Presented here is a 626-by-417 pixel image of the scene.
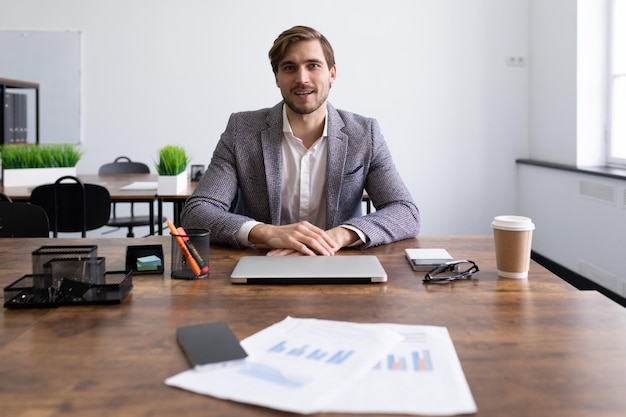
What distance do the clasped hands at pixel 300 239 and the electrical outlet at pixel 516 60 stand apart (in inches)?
166

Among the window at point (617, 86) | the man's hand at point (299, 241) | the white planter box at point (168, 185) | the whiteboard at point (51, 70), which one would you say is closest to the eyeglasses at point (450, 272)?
the man's hand at point (299, 241)

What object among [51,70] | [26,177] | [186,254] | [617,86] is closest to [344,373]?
[186,254]

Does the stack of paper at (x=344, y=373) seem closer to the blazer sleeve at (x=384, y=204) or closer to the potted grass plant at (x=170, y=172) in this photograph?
the blazer sleeve at (x=384, y=204)

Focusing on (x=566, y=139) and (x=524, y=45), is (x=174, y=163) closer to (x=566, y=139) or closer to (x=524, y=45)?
(x=566, y=139)

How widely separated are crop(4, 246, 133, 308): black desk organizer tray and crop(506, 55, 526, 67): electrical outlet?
15.8 ft

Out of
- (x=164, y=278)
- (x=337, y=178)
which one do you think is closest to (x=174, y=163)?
(x=337, y=178)

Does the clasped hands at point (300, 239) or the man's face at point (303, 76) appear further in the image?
the man's face at point (303, 76)

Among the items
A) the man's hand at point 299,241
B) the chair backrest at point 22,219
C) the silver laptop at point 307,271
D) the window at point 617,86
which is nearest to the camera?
the silver laptop at point 307,271

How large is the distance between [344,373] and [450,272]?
0.65 metres

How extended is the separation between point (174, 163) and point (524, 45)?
3.35 meters

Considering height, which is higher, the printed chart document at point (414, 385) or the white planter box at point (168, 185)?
the white planter box at point (168, 185)

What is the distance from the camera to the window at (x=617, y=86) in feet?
14.0

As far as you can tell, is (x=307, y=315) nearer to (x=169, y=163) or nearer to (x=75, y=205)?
(x=169, y=163)

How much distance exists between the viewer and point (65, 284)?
1.20 m
